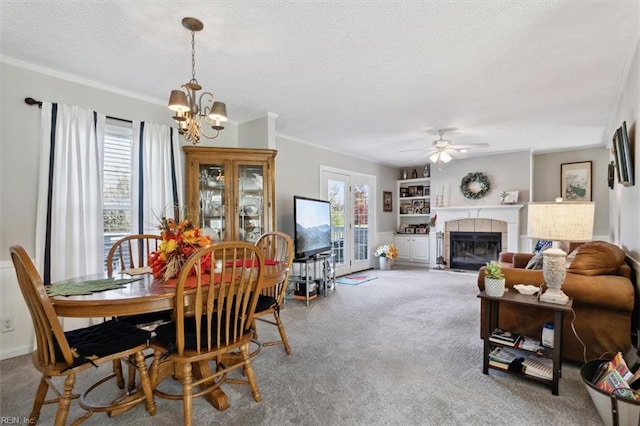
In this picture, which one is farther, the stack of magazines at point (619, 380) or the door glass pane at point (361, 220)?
the door glass pane at point (361, 220)

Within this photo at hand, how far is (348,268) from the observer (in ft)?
20.4

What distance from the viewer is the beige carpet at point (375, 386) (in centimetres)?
178

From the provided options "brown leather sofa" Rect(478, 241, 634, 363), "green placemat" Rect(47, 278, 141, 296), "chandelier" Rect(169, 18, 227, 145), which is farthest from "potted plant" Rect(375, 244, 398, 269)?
"green placemat" Rect(47, 278, 141, 296)

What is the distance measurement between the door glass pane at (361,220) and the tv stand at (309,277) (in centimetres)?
180

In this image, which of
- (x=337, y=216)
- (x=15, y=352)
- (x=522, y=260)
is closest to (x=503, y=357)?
(x=522, y=260)

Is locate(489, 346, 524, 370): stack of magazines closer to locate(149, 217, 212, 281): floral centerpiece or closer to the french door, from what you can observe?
locate(149, 217, 212, 281): floral centerpiece

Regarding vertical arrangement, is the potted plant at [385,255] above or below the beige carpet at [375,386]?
above

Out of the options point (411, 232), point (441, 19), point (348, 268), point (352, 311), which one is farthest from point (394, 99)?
point (411, 232)

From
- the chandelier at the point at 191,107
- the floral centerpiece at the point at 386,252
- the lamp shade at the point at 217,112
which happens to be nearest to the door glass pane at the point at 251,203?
the chandelier at the point at 191,107

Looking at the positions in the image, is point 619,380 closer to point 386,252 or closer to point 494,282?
point 494,282

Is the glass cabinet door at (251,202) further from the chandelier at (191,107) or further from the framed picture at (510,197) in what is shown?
the framed picture at (510,197)

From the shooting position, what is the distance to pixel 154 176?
3283 millimetres

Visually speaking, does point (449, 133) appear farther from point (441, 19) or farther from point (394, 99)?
point (441, 19)

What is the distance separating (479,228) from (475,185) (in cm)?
89
